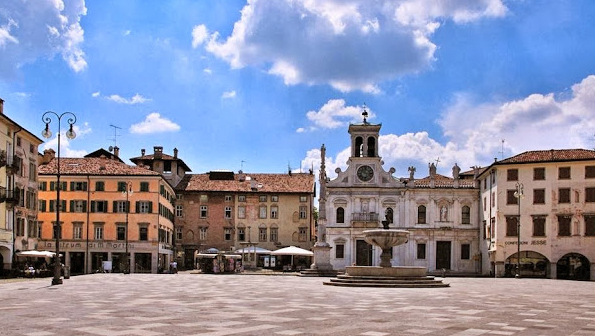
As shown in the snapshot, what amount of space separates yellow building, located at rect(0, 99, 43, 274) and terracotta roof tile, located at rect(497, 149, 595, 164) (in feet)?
127

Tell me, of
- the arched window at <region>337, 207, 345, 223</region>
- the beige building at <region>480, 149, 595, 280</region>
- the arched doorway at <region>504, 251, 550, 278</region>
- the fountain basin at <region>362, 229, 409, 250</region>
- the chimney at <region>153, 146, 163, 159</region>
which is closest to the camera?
the fountain basin at <region>362, 229, 409, 250</region>

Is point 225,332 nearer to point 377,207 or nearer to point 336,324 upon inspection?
point 336,324

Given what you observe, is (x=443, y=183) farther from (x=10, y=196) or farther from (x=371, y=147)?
(x=10, y=196)

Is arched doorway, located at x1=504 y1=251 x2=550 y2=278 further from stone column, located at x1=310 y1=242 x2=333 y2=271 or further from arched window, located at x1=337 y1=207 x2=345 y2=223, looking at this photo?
stone column, located at x1=310 y1=242 x2=333 y2=271

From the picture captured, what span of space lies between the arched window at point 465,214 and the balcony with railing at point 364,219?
27.9ft

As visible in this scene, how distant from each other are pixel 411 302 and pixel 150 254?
4933 centimetres

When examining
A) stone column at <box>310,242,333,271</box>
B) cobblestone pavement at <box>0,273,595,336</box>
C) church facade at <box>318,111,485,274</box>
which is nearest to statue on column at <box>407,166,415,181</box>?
church facade at <box>318,111,485,274</box>

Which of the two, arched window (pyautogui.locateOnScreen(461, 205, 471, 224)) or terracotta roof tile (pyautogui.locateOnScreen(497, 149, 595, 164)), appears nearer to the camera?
terracotta roof tile (pyautogui.locateOnScreen(497, 149, 595, 164))

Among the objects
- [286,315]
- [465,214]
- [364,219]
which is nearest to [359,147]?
[364,219]

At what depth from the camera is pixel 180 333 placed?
1436 centimetres

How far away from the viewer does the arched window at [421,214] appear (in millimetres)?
72938

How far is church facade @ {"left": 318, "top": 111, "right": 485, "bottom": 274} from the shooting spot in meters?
72.4

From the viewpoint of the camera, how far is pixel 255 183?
8300 cm

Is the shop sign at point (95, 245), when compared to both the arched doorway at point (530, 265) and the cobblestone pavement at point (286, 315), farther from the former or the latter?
the cobblestone pavement at point (286, 315)
